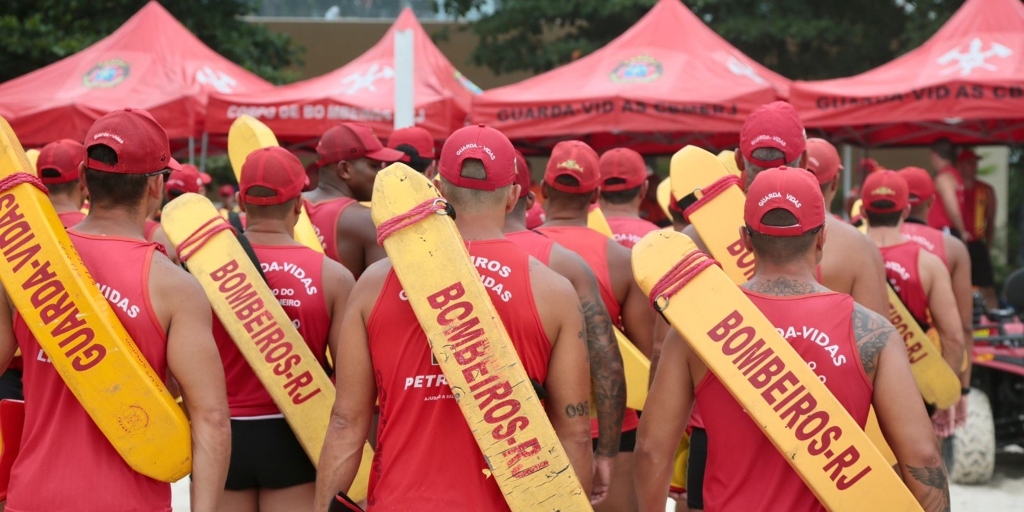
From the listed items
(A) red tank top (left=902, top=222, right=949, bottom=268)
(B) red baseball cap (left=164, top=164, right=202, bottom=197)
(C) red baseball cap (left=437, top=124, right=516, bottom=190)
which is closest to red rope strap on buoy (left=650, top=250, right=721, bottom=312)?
(C) red baseball cap (left=437, top=124, right=516, bottom=190)

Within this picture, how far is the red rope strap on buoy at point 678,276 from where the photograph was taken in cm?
308

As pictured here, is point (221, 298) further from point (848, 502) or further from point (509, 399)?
point (848, 502)

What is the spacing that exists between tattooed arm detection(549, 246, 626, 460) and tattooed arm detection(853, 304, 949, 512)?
3.63 feet

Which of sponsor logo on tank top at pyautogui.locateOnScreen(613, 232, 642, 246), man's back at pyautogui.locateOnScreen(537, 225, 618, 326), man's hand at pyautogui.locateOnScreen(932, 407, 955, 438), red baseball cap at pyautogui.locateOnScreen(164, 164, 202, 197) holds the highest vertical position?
man's back at pyautogui.locateOnScreen(537, 225, 618, 326)

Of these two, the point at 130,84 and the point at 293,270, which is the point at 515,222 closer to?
the point at 293,270

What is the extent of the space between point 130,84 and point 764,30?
10.4 metres

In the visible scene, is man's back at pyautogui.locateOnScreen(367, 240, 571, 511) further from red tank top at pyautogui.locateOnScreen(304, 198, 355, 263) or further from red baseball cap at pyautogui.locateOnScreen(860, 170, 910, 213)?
red baseball cap at pyautogui.locateOnScreen(860, 170, 910, 213)

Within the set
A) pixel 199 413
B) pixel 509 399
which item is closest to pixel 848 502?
pixel 509 399

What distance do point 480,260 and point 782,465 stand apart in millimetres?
977

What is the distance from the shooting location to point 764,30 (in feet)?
61.0

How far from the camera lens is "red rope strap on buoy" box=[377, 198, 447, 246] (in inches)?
123

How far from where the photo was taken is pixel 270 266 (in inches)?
175

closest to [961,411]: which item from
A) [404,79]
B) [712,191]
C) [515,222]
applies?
[712,191]

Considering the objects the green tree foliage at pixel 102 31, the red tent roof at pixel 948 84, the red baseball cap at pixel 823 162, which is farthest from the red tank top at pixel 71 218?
the green tree foliage at pixel 102 31
